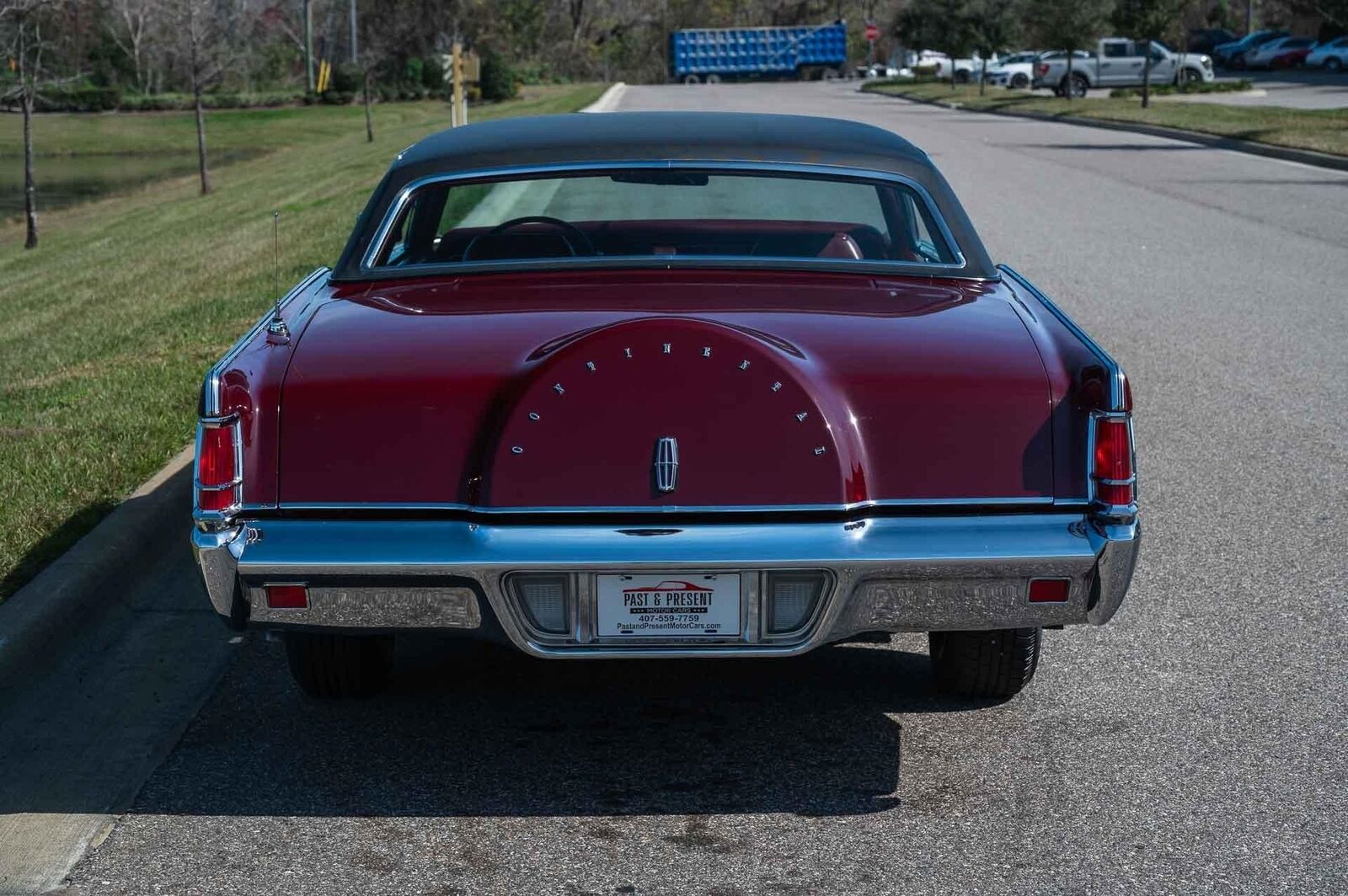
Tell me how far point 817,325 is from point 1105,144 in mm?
26383

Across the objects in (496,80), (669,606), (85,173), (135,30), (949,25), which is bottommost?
(85,173)

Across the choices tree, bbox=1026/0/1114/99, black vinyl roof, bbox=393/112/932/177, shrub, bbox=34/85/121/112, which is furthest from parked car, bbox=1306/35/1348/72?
black vinyl roof, bbox=393/112/932/177

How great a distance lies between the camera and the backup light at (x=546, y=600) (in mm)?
3525

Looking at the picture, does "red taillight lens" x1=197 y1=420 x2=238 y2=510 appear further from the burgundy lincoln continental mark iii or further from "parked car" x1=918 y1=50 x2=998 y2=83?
"parked car" x1=918 y1=50 x2=998 y2=83

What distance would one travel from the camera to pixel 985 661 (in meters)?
4.22

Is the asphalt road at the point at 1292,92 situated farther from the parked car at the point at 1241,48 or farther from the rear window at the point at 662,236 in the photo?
the rear window at the point at 662,236

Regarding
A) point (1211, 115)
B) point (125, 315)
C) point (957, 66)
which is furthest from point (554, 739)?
point (957, 66)

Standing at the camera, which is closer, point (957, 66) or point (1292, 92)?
point (1292, 92)

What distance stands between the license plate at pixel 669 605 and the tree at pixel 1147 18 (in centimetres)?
3676

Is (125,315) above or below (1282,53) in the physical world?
below

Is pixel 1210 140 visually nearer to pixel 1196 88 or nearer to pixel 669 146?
pixel 1196 88

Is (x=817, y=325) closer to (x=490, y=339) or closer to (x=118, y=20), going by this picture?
(x=490, y=339)

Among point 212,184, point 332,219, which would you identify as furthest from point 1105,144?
point 212,184

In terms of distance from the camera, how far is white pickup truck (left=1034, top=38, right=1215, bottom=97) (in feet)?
170
